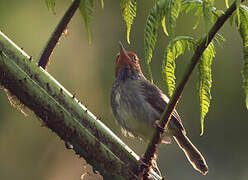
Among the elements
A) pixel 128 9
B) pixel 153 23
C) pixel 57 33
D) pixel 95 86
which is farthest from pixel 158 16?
pixel 95 86

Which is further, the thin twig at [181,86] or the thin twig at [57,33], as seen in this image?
the thin twig at [57,33]

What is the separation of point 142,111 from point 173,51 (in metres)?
2.88

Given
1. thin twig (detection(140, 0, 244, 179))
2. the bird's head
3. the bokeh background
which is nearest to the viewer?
thin twig (detection(140, 0, 244, 179))

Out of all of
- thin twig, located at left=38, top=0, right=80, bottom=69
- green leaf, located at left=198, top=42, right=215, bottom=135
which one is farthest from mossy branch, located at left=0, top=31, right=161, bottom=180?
green leaf, located at left=198, top=42, right=215, bottom=135

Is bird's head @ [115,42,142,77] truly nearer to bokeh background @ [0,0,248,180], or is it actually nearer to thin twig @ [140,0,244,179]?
bokeh background @ [0,0,248,180]

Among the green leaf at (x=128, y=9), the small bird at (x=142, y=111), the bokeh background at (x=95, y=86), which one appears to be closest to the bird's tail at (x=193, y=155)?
the small bird at (x=142, y=111)

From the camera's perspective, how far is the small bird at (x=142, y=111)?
448 cm

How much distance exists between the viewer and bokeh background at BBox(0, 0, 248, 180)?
4430 mm

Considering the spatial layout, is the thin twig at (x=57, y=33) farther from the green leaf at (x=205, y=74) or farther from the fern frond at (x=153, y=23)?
the green leaf at (x=205, y=74)

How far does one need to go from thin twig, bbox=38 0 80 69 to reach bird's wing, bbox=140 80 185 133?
290 cm

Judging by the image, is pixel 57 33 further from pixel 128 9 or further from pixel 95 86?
pixel 95 86

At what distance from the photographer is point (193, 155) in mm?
4438

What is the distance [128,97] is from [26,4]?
3.82 ft

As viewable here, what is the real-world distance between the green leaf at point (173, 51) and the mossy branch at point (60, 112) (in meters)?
0.27
